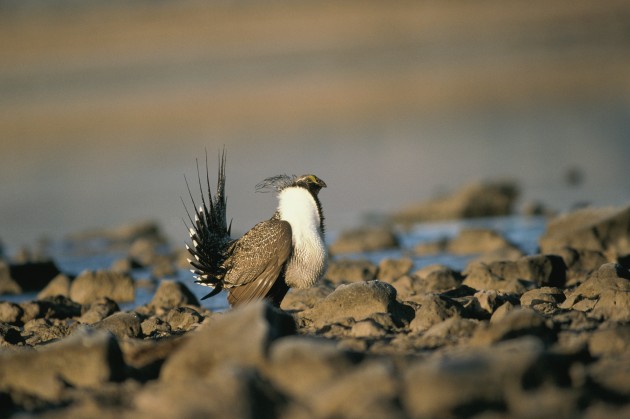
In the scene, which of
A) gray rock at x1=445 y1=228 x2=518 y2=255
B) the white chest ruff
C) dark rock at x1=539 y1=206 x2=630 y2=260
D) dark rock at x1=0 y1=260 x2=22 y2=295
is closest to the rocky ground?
the white chest ruff

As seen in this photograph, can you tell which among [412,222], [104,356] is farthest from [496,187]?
[104,356]

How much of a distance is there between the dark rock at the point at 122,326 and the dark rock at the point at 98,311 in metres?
0.64

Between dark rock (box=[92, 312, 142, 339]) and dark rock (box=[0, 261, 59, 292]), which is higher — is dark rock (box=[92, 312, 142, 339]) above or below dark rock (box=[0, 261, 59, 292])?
below

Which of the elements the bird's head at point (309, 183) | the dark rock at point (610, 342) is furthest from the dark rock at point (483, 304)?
the bird's head at point (309, 183)

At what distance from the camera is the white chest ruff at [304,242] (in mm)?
6113

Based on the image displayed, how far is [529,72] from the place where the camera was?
26.4 meters

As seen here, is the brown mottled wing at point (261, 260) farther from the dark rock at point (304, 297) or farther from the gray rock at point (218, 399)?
the gray rock at point (218, 399)

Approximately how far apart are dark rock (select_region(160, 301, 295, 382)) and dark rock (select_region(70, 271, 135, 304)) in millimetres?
3520

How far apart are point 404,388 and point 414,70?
83.1 ft

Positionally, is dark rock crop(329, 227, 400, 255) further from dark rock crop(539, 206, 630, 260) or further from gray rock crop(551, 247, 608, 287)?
gray rock crop(551, 247, 608, 287)

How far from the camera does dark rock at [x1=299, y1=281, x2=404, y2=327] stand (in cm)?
551

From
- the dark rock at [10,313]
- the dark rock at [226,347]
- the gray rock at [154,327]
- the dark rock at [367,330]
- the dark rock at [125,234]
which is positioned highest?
the dark rock at [125,234]

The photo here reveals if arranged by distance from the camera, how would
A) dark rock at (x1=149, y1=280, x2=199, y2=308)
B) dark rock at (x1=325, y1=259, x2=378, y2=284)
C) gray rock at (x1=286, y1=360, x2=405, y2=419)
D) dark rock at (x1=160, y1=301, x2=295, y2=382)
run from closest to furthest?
gray rock at (x1=286, y1=360, x2=405, y2=419)
dark rock at (x1=160, y1=301, x2=295, y2=382)
dark rock at (x1=149, y1=280, x2=199, y2=308)
dark rock at (x1=325, y1=259, x2=378, y2=284)

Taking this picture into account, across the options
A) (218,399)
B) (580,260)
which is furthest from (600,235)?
(218,399)
